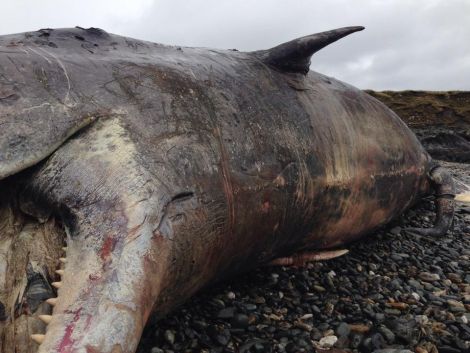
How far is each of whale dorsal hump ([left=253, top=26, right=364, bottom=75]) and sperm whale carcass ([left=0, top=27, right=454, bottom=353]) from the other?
13 millimetres

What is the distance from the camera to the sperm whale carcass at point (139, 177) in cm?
224

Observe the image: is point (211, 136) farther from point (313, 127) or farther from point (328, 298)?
point (328, 298)

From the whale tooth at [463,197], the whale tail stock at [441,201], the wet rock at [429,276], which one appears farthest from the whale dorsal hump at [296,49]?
the whale tooth at [463,197]

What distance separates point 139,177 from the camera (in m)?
2.53

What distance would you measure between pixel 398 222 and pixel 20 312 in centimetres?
482

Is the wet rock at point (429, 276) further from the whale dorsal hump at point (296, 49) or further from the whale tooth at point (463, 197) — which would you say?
the whale tooth at point (463, 197)

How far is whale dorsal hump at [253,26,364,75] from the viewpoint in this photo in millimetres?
4445

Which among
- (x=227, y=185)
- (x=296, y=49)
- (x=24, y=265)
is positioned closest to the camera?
(x=24, y=265)

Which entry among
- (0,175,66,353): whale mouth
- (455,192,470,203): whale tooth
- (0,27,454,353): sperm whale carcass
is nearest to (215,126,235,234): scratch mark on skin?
(0,27,454,353): sperm whale carcass

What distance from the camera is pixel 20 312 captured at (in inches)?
92.2

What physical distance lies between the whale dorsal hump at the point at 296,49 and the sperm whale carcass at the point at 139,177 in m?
0.01

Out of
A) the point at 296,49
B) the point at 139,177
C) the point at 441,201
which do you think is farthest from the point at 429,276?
the point at 139,177

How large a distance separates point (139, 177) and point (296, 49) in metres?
2.53

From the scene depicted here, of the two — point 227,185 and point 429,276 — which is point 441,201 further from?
point 227,185
